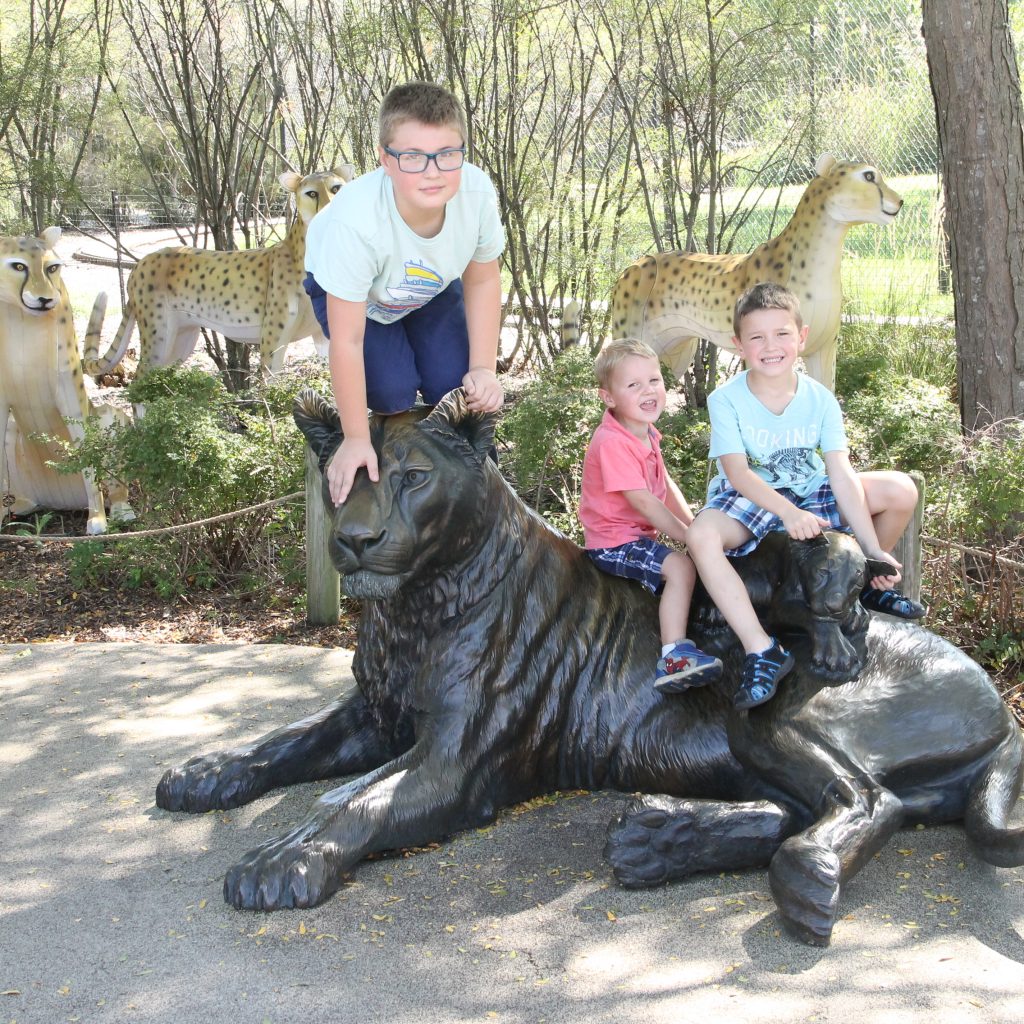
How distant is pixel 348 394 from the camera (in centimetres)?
323

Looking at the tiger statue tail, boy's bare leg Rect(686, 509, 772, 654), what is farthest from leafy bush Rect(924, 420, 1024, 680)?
the tiger statue tail

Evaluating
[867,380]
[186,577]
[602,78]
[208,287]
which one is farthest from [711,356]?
[186,577]

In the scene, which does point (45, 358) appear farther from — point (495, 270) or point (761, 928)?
point (761, 928)

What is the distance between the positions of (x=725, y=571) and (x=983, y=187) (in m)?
3.65

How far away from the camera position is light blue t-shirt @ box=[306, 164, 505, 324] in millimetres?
3240

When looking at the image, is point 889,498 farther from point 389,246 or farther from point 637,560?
point 389,246

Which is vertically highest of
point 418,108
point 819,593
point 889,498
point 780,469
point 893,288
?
point 418,108

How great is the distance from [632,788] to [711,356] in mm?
5853

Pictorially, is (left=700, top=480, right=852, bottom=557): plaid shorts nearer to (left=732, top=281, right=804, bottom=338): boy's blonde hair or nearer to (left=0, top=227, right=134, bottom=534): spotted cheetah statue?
(left=732, top=281, right=804, bottom=338): boy's blonde hair

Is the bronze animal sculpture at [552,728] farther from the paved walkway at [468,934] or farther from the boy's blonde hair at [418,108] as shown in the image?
the boy's blonde hair at [418,108]

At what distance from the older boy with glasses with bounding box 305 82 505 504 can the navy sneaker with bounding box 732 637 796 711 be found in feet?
3.07

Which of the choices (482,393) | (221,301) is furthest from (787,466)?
(221,301)

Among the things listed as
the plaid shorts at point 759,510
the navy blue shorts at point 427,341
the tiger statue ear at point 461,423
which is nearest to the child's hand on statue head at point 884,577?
the plaid shorts at point 759,510

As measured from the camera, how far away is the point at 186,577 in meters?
6.38
